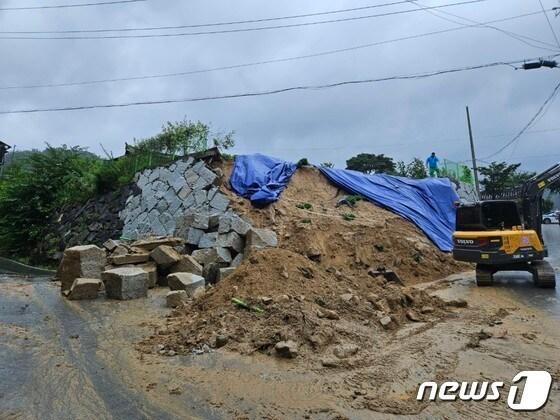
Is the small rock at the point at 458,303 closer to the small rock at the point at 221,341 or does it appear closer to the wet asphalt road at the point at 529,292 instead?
the wet asphalt road at the point at 529,292

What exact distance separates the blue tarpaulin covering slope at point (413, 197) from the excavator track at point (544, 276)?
4893mm

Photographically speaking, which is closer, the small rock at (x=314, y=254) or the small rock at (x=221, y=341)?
Result: the small rock at (x=221, y=341)

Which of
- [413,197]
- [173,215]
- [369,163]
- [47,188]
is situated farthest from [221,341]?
[369,163]

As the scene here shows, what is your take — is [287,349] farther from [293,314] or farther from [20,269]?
[20,269]

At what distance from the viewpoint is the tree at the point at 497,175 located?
47.7 metres

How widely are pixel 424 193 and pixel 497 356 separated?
46.8 ft

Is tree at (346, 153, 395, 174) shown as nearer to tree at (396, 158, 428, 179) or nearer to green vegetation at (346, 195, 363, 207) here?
tree at (396, 158, 428, 179)

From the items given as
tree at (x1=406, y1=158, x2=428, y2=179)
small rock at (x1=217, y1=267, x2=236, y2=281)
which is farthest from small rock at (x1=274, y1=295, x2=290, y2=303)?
tree at (x1=406, y1=158, x2=428, y2=179)

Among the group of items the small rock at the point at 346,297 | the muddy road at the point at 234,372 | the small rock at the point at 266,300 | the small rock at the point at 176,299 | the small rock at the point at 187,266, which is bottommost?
the muddy road at the point at 234,372

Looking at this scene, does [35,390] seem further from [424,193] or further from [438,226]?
[424,193]

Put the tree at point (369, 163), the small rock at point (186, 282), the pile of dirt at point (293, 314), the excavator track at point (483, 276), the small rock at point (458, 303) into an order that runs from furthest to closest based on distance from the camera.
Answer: the tree at point (369, 163), the excavator track at point (483, 276), the small rock at point (186, 282), the small rock at point (458, 303), the pile of dirt at point (293, 314)

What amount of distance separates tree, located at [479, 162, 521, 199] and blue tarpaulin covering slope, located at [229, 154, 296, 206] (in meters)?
38.3

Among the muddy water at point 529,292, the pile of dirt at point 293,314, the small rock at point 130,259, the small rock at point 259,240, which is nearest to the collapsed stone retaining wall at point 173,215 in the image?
the small rock at point 259,240

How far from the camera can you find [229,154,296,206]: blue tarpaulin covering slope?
14.7 m
